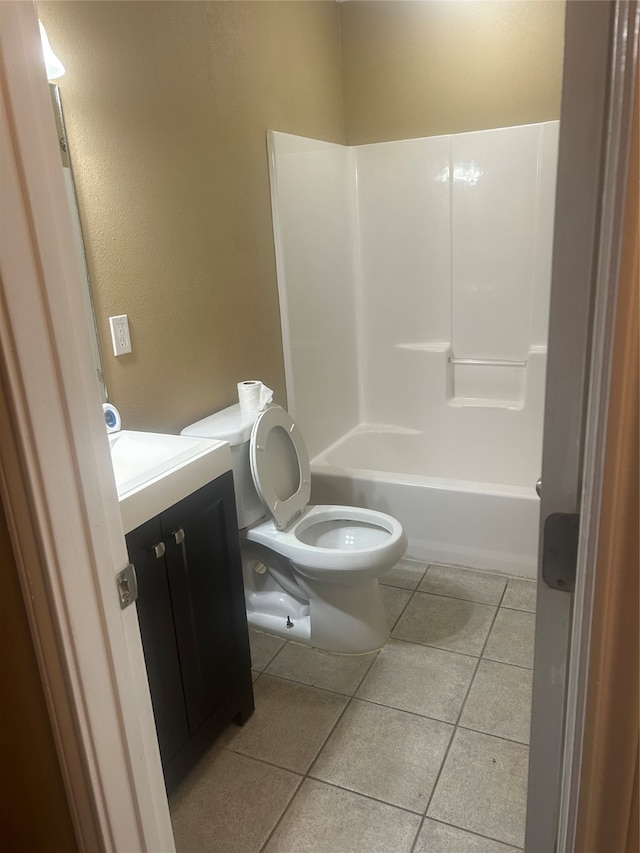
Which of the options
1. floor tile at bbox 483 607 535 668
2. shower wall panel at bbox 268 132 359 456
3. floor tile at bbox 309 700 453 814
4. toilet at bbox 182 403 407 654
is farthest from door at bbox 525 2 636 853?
shower wall panel at bbox 268 132 359 456

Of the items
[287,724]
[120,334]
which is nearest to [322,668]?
[287,724]

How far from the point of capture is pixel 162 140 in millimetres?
2053

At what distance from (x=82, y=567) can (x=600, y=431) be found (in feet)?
2.25

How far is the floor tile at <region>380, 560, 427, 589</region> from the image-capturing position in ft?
8.84

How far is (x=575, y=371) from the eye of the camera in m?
0.68

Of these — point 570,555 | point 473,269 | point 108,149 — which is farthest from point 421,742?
point 473,269

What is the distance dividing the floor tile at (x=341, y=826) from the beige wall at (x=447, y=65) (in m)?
2.78

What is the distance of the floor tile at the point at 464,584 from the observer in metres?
Answer: 2.56

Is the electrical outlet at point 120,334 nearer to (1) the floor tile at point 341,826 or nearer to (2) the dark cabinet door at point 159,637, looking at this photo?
(2) the dark cabinet door at point 159,637

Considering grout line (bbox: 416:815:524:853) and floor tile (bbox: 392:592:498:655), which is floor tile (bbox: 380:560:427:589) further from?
grout line (bbox: 416:815:524:853)

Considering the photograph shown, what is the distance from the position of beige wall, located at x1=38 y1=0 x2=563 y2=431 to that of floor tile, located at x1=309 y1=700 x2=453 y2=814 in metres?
1.13

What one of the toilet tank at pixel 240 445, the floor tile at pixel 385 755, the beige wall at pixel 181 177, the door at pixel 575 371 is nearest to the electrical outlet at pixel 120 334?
the beige wall at pixel 181 177

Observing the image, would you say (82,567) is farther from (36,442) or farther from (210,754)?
(210,754)

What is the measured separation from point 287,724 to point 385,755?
0.32m
